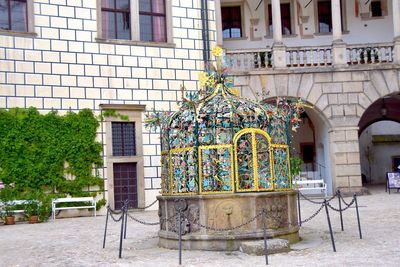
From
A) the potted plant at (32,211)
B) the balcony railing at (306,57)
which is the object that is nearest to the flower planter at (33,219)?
the potted plant at (32,211)

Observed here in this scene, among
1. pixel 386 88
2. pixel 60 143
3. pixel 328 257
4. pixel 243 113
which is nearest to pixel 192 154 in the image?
pixel 243 113

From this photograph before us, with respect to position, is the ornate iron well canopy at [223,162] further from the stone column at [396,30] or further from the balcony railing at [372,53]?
the stone column at [396,30]

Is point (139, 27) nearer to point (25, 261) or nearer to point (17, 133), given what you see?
point (17, 133)

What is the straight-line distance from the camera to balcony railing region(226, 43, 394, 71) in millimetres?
21031

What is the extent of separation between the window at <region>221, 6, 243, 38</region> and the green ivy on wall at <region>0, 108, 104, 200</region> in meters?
8.71

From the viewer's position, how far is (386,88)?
21.0 meters

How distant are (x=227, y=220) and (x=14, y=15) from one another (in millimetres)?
11620

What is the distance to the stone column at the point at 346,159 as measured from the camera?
20.7 meters

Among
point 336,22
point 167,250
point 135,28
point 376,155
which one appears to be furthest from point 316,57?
point 167,250

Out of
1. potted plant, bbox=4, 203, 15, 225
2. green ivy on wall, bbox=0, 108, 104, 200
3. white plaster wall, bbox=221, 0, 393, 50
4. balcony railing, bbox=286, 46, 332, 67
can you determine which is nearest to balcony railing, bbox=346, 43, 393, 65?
balcony railing, bbox=286, 46, 332, 67

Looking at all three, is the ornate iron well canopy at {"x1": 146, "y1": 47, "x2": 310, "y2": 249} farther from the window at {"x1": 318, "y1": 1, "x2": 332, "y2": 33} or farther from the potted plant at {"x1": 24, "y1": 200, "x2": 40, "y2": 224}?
the window at {"x1": 318, "y1": 1, "x2": 332, "y2": 33}

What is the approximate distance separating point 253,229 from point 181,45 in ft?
39.0

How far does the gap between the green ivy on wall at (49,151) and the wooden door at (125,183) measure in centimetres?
66

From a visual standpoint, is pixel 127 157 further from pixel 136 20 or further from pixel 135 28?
pixel 136 20
